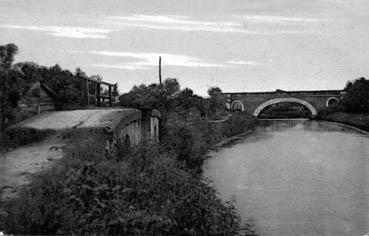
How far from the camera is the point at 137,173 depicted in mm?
7738

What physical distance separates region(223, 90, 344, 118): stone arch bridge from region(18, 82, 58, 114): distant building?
30284 millimetres

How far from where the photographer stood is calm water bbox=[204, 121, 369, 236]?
10391 millimetres

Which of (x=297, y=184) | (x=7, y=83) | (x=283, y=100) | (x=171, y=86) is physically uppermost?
(x=171, y=86)

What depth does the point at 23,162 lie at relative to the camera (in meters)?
7.43

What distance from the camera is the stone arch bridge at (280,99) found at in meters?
42.9

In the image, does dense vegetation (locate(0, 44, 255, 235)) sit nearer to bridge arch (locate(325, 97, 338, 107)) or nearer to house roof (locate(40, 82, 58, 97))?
house roof (locate(40, 82, 58, 97))

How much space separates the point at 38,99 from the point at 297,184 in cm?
752

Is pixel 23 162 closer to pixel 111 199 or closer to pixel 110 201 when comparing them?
pixel 111 199

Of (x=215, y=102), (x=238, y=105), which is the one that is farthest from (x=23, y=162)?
(x=238, y=105)

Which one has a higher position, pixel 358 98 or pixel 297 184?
pixel 358 98

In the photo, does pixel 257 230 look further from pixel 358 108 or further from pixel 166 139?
pixel 358 108

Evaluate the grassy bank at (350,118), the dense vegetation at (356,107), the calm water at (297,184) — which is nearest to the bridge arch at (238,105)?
the grassy bank at (350,118)

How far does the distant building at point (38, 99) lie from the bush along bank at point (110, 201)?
68.6 inches

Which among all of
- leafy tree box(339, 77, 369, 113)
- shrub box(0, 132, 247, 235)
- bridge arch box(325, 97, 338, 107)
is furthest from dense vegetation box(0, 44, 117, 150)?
bridge arch box(325, 97, 338, 107)
